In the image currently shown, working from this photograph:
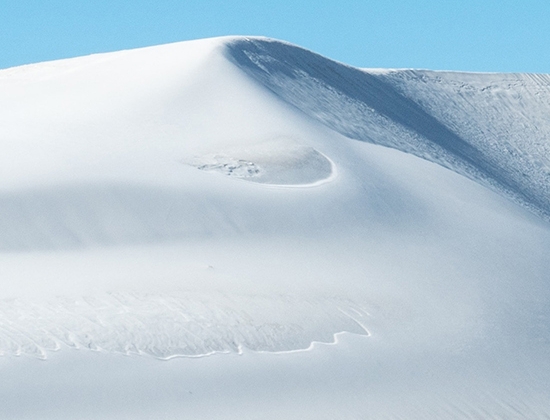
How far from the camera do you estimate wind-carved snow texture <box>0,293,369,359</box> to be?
960 cm

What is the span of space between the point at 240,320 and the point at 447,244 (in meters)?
4.71

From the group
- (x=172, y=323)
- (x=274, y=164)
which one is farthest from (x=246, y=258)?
(x=274, y=164)

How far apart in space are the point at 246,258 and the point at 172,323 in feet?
7.79

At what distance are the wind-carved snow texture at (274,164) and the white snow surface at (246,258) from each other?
41mm

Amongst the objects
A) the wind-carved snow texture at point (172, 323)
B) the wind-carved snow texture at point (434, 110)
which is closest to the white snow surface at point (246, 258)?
the wind-carved snow texture at point (172, 323)

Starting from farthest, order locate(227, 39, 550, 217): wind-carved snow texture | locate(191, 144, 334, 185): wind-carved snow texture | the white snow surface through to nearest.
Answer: locate(227, 39, 550, 217): wind-carved snow texture < locate(191, 144, 334, 185): wind-carved snow texture < the white snow surface

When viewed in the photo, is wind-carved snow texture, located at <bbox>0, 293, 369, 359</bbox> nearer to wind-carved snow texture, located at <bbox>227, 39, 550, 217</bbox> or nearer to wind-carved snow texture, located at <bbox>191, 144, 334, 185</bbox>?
wind-carved snow texture, located at <bbox>191, 144, 334, 185</bbox>

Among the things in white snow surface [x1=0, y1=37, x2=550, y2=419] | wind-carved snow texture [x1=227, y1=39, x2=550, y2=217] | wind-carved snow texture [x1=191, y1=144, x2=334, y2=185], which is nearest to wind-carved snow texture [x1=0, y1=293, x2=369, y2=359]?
white snow surface [x1=0, y1=37, x2=550, y2=419]

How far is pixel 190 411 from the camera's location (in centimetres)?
889

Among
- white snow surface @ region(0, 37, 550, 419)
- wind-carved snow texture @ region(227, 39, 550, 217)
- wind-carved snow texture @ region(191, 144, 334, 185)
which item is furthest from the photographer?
wind-carved snow texture @ region(227, 39, 550, 217)

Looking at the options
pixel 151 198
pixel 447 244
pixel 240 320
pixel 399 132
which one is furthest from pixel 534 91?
pixel 240 320

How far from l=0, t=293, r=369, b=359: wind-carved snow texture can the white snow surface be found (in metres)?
0.03

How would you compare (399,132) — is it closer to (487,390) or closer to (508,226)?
(508,226)

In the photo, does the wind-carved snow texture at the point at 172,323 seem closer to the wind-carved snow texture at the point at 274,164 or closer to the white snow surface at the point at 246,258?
the white snow surface at the point at 246,258
